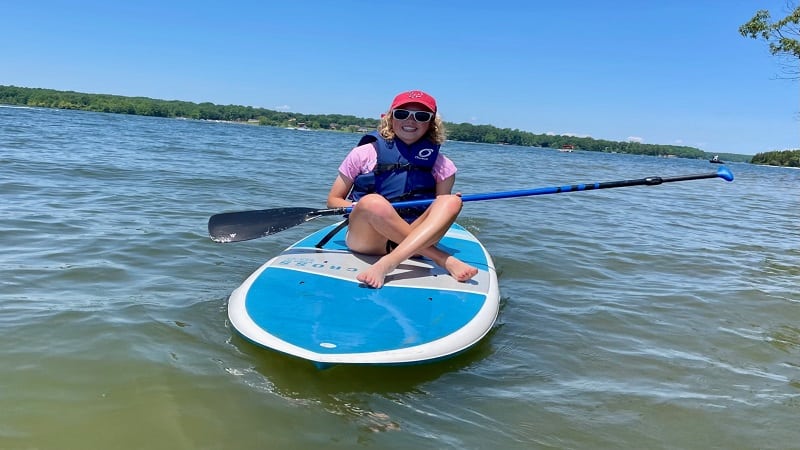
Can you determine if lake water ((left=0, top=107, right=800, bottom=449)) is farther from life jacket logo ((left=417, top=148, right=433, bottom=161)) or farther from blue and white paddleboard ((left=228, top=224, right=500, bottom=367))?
life jacket logo ((left=417, top=148, right=433, bottom=161))

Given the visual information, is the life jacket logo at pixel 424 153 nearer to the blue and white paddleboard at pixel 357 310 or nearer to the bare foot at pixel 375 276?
the blue and white paddleboard at pixel 357 310

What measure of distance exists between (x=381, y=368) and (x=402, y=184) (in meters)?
1.55

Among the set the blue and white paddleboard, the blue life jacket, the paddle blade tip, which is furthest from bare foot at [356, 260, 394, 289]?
the paddle blade tip

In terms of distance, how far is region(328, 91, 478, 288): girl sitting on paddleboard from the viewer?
3357 millimetres

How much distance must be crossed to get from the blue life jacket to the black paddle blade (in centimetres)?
46

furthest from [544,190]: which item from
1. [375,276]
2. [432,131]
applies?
[375,276]

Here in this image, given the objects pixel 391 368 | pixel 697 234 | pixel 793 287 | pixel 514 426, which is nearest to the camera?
pixel 514 426

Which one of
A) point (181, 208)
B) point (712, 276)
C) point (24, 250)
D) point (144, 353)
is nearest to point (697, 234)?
point (712, 276)

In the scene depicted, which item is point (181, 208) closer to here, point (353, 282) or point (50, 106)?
point (353, 282)

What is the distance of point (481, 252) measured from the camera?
4203mm

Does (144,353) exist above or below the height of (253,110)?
below

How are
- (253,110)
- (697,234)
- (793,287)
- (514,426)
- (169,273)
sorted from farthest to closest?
(253,110)
(697,234)
(793,287)
(169,273)
(514,426)

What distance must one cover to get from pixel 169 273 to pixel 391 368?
2194 mm

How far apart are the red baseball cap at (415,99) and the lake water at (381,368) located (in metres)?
1.49
